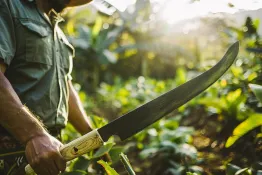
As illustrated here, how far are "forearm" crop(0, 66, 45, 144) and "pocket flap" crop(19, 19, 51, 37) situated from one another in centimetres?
29

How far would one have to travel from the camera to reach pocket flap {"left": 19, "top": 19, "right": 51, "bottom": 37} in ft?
4.49

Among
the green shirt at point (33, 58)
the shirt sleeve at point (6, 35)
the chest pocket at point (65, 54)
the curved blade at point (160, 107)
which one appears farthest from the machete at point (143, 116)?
the chest pocket at point (65, 54)

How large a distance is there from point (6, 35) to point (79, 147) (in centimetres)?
53

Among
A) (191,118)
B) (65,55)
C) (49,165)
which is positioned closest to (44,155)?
(49,165)

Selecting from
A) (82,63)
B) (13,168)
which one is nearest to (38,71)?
(13,168)

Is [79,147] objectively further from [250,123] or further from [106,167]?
[250,123]

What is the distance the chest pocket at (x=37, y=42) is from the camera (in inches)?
54.4

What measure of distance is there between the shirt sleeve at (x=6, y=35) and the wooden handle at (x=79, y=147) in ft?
1.35

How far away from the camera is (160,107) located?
134cm

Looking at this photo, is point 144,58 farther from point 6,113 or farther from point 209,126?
point 6,113

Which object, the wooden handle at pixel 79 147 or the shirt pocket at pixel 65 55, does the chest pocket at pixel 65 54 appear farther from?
the wooden handle at pixel 79 147

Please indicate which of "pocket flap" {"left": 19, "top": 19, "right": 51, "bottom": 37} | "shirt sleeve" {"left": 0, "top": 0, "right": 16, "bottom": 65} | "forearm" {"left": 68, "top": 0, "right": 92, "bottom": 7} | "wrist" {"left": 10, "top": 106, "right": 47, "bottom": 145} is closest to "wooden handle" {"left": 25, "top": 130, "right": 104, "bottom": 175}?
"wrist" {"left": 10, "top": 106, "right": 47, "bottom": 145}

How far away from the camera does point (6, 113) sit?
1192 millimetres

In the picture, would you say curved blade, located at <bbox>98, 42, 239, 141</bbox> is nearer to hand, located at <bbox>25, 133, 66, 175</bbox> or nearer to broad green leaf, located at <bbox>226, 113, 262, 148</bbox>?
hand, located at <bbox>25, 133, 66, 175</bbox>
